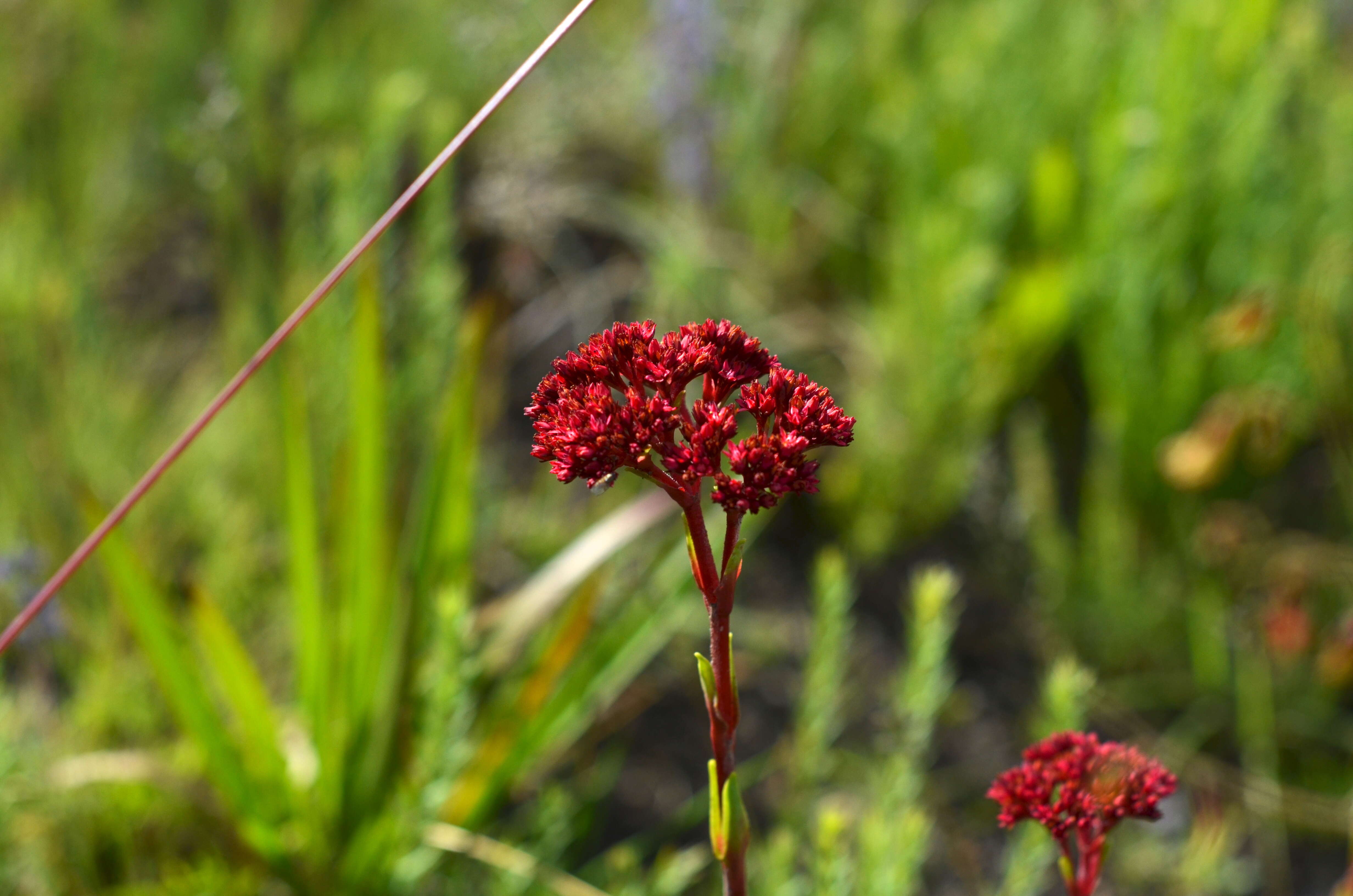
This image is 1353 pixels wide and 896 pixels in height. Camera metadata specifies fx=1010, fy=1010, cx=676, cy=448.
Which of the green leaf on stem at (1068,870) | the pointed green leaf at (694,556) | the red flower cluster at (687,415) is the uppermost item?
the red flower cluster at (687,415)

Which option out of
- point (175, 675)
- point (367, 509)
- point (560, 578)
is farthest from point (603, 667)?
point (175, 675)

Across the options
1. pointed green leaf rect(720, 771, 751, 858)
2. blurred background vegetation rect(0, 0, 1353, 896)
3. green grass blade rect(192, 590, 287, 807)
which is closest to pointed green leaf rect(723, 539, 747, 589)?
pointed green leaf rect(720, 771, 751, 858)

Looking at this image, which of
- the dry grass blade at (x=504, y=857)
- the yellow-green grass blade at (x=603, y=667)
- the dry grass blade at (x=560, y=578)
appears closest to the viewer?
the dry grass blade at (x=504, y=857)

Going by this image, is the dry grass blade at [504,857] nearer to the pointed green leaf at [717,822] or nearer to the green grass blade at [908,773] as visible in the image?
the green grass blade at [908,773]

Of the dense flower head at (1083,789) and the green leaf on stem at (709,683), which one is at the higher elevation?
the green leaf on stem at (709,683)

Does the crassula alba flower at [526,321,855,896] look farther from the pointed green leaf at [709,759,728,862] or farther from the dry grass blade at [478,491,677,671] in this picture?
the dry grass blade at [478,491,677,671]

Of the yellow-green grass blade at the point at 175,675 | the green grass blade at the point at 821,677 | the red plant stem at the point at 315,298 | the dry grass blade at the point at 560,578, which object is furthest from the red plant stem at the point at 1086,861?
the yellow-green grass blade at the point at 175,675

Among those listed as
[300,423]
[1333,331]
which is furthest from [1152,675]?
[300,423]

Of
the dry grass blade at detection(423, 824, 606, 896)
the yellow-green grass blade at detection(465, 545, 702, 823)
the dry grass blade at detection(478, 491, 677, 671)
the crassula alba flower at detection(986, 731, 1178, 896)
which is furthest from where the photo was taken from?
the dry grass blade at detection(478, 491, 677, 671)
